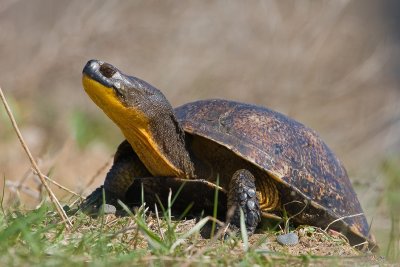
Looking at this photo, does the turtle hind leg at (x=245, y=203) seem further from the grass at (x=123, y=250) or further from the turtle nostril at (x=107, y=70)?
the turtle nostril at (x=107, y=70)

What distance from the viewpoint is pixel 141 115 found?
392cm

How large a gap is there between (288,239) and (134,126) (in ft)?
3.34

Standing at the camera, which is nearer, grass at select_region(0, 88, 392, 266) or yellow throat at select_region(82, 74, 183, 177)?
grass at select_region(0, 88, 392, 266)

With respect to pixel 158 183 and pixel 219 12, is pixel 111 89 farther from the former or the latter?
pixel 219 12

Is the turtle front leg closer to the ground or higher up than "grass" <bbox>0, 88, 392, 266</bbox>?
higher up

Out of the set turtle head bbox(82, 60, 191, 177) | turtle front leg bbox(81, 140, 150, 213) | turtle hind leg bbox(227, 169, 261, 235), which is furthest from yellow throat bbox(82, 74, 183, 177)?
turtle hind leg bbox(227, 169, 261, 235)

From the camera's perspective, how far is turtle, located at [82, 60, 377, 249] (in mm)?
3840

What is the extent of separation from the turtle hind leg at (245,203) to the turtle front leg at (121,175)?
2.43 ft

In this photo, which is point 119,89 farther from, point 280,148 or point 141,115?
point 280,148

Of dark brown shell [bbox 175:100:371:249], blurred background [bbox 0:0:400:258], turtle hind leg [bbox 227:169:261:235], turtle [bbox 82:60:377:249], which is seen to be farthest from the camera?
blurred background [bbox 0:0:400:258]

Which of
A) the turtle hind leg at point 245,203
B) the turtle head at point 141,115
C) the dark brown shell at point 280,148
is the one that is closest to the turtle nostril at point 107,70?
the turtle head at point 141,115

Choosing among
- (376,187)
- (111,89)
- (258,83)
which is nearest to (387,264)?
(111,89)

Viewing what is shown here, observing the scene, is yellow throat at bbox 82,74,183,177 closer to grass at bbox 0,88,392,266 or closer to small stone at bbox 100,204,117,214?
small stone at bbox 100,204,117,214

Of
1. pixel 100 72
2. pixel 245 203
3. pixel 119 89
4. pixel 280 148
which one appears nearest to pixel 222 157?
pixel 280 148
